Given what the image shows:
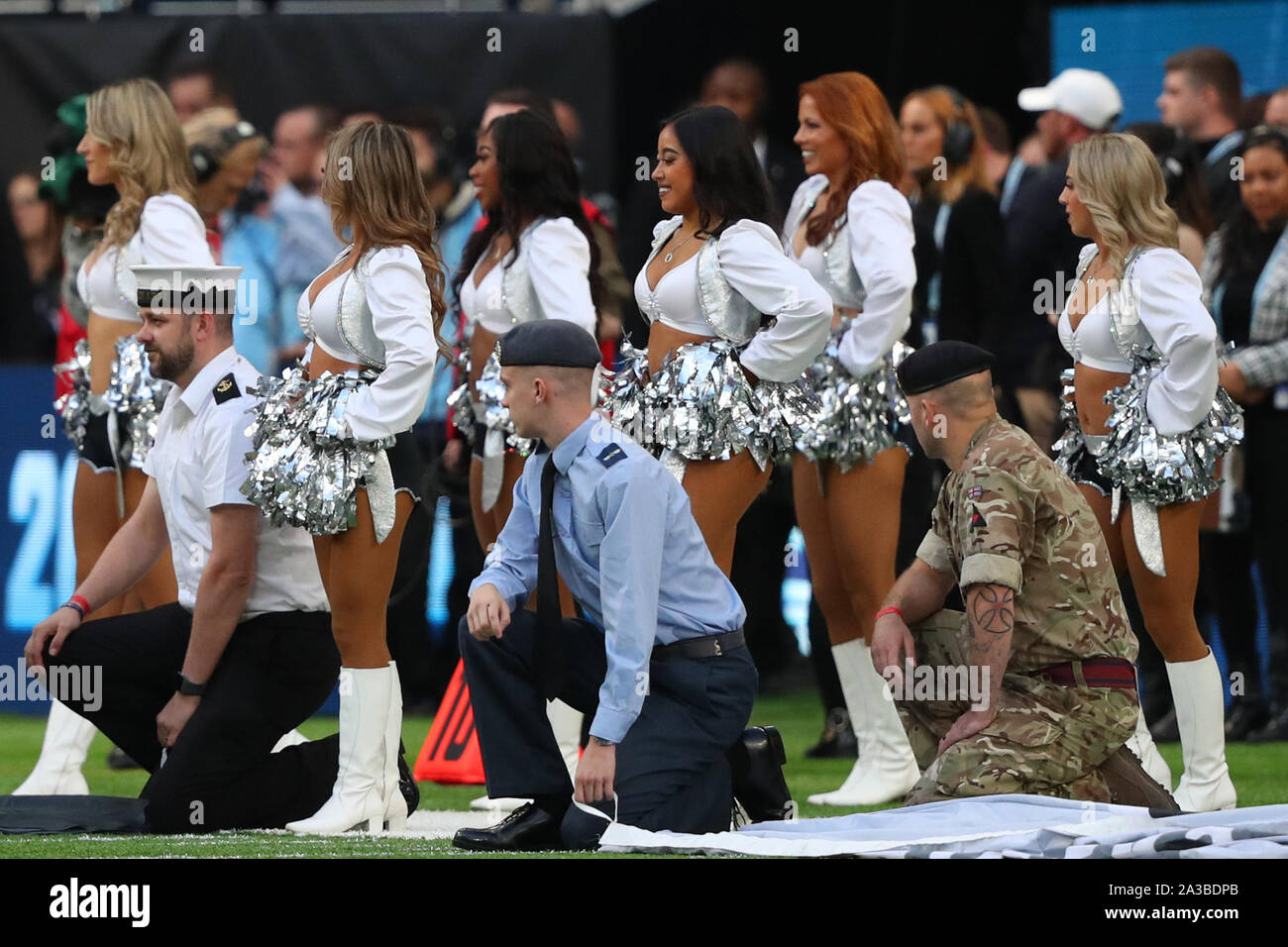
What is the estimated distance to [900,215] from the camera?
7.28m

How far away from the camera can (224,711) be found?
6258 mm

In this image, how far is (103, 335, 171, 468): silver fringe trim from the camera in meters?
7.39

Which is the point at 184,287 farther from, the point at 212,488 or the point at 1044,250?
the point at 1044,250

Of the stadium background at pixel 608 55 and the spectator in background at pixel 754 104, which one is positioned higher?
the stadium background at pixel 608 55

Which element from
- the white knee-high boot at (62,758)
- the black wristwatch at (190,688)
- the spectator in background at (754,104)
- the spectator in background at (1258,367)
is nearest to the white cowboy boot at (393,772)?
the black wristwatch at (190,688)

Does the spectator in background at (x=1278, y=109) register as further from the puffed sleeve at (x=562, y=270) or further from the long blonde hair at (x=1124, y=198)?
the puffed sleeve at (x=562, y=270)

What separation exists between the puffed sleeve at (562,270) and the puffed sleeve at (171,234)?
1.12 metres

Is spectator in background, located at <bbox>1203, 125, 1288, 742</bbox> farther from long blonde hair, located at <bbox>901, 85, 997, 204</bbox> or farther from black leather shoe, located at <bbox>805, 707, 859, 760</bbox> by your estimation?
black leather shoe, located at <bbox>805, 707, 859, 760</bbox>

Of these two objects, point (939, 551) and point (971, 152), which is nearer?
point (939, 551)

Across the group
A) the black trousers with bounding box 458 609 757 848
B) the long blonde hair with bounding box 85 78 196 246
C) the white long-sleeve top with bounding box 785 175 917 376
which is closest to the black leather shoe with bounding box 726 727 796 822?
the black trousers with bounding box 458 609 757 848

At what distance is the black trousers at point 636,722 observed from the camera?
5605 millimetres

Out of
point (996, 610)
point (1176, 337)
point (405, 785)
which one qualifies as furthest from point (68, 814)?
point (1176, 337)

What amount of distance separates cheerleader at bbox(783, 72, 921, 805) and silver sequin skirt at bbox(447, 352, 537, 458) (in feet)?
3.05

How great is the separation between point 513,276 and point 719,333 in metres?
0.85
